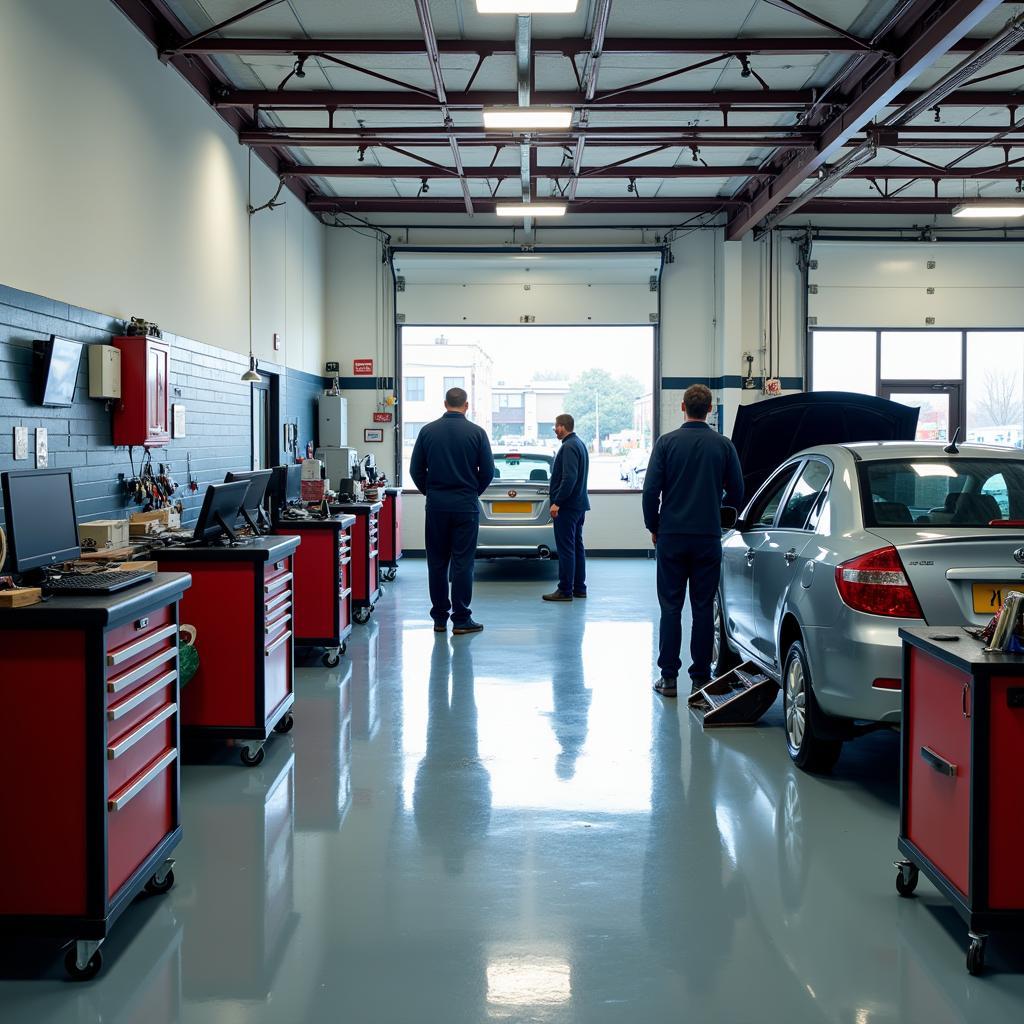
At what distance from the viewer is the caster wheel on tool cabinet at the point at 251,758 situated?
14.1 feet

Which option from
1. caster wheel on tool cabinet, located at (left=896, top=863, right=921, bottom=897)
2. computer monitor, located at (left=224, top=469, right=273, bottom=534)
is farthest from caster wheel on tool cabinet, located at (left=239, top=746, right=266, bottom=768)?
caster wheel on tool cabinet, located at (left=896, top=863, right=921, bottom=897)

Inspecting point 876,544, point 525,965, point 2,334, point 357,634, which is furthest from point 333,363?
point 525,965

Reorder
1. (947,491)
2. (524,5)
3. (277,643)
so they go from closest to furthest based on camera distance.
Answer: (947,491)
(277,643)
(524,5)

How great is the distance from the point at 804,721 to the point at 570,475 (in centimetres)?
491

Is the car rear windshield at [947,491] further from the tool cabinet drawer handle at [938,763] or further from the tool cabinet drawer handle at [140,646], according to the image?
the tool cabinet drawer handle at [140,646]

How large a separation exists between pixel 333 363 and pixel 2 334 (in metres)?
7.97

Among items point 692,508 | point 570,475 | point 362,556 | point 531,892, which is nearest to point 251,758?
point 531,892

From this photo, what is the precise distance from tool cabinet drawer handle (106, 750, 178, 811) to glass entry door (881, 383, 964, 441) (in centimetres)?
1110

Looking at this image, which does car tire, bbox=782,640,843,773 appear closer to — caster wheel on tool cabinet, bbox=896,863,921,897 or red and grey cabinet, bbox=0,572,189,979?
caster wheel on tool cabinet, bbox=896,863,921,897

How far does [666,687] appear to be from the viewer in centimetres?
559

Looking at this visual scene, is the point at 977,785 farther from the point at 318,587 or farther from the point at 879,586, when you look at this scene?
the point at 318,587

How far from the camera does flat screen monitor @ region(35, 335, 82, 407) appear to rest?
465cm

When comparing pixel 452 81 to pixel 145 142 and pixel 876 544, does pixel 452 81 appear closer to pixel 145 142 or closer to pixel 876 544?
pixel 145 142

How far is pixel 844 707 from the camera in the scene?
3732 millimetres
